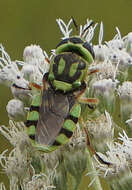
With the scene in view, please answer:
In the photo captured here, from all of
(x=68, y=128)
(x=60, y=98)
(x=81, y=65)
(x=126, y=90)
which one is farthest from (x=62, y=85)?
(x=126, y=90)

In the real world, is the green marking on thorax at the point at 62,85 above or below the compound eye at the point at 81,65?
below

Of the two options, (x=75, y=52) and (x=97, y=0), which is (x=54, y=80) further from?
(x=97, y=0)

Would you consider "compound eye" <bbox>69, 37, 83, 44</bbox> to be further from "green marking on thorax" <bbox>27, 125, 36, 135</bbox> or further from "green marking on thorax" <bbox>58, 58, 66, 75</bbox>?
"green marking on thorax" <bbox>27, 125, 36, 135</bbox>

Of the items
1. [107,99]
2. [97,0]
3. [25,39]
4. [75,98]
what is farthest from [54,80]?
[97,0]

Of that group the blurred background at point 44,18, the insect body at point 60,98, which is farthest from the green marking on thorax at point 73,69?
the blurred background at point 44,18

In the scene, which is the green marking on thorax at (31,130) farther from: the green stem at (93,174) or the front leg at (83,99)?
the green stem at (93,174)

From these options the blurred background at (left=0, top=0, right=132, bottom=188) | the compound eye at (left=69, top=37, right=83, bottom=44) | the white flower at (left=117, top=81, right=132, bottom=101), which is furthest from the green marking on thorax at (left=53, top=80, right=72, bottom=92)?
the blurred background at (left=0, top=0, right=132, bottom=188)
